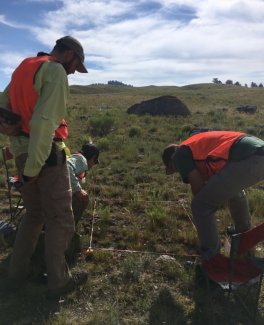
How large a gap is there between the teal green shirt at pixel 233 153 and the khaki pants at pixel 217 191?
57 millimetres

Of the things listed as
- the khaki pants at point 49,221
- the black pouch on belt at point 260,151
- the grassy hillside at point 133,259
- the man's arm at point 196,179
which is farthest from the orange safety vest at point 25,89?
the black pouch on belt at point 260,151

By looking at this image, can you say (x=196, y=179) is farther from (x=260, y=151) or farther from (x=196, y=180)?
(x=260, y=151)

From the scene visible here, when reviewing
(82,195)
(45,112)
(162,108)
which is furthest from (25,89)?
(162,108)

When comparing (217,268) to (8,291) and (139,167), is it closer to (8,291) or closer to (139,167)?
(8,291)

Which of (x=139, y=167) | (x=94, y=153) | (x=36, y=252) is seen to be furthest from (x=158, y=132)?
(x=36, y=252)

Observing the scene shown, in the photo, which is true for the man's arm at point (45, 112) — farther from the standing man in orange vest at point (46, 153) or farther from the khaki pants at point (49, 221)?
the khaki pants at point (49, 221)

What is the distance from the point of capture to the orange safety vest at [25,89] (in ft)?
11.2

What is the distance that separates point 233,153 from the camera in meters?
3.93

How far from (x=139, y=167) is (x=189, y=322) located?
584cm

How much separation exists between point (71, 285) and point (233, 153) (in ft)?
5.95

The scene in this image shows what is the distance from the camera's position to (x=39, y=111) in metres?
3.31

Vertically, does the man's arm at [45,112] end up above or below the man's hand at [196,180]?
above

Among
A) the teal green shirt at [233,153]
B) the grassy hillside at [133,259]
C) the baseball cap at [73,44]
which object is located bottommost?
the grassy hillside at [133,259]

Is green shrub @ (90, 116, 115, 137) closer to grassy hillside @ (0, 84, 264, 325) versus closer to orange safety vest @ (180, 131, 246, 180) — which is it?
grassy hillside @ (0, 84, 264, 325)
